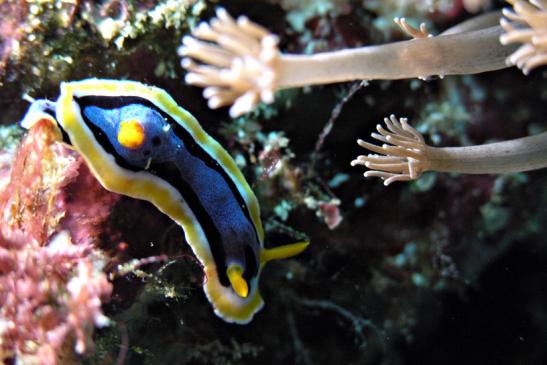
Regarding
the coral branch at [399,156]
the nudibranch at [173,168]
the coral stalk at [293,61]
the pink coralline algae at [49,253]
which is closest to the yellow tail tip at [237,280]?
the nudibranch at [173,168]

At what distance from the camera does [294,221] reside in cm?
356

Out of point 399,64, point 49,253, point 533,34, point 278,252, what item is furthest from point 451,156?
point 49,253

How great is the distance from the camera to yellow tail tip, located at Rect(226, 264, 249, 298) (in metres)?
2.73

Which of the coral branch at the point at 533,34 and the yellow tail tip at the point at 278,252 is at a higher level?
the coral branch at the point at 533,34

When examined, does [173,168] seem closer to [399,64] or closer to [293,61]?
[293,61]

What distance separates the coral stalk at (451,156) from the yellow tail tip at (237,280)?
98 centimetres

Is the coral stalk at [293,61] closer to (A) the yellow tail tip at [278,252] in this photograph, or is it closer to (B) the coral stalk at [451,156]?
(B) the coral stalk at [451,156]

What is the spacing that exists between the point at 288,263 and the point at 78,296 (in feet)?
6.40

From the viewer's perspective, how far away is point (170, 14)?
289 centimetres

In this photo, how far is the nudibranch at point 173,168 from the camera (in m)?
2.46

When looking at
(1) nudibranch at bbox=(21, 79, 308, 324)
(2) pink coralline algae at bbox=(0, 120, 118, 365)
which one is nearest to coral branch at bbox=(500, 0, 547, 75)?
(1) nudibranch at bbox=(21, 79, 308, 324)

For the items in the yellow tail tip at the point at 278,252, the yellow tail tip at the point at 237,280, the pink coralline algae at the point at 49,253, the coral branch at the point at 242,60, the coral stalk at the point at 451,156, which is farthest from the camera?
the yellow tail tip at the point at 278,252

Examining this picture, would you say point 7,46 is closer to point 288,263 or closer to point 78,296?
point 78,296

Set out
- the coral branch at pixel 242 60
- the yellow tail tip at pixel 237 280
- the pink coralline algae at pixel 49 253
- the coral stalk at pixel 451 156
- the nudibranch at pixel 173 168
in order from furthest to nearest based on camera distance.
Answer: the yellow tail tip at pixel 237 280 → the nudibranch at pixel 173 168 → the coral stalk at pixel 451 156 → the pink coralline algae at pixel 49 253 → the coral branch at pixel 242 60
